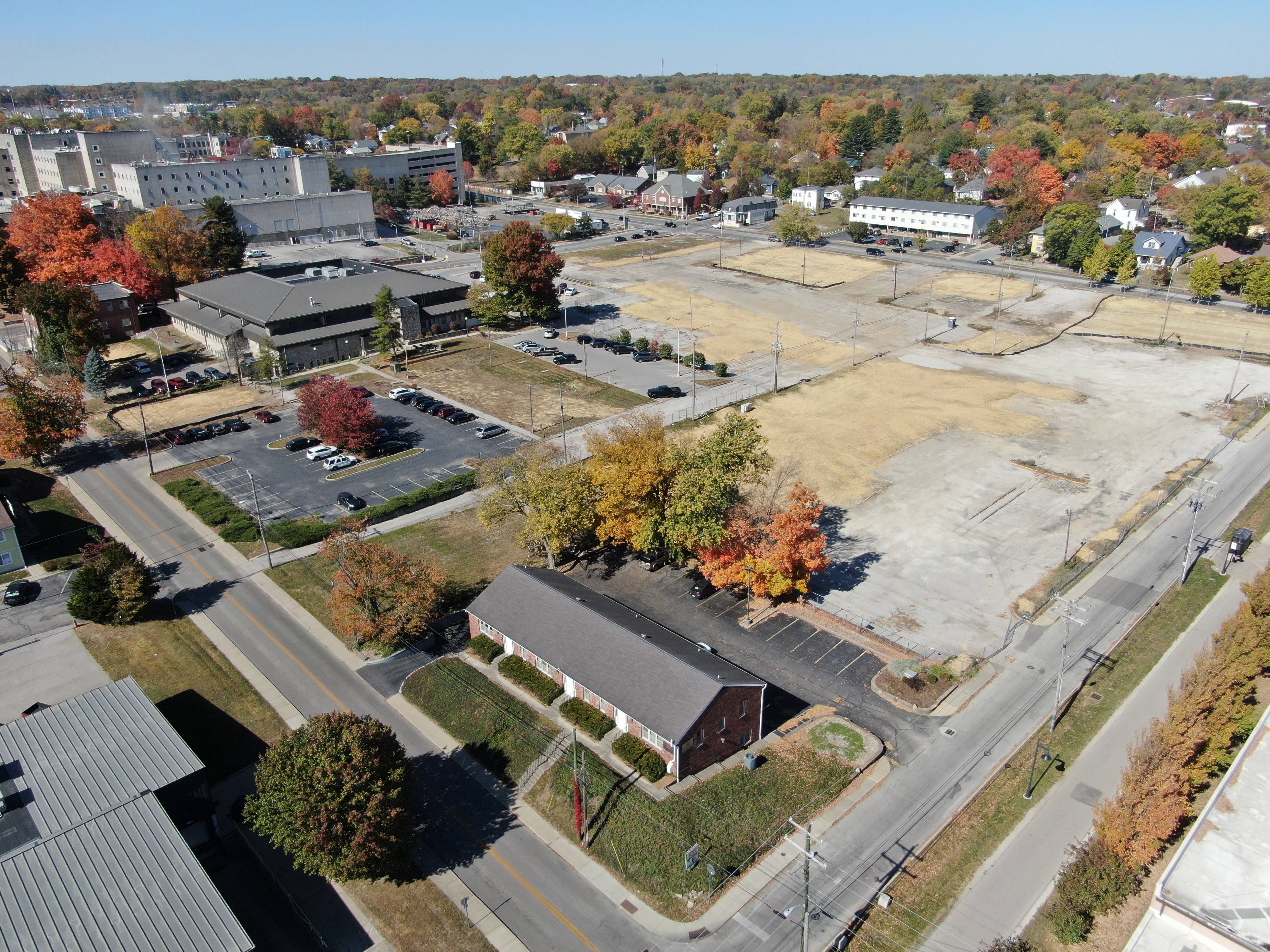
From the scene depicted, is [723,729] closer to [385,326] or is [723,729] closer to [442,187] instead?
[385,326]

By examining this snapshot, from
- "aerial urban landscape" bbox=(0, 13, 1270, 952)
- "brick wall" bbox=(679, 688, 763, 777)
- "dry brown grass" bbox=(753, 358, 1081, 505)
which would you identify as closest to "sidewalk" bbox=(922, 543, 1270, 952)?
"aerial urban landscape" bbox=(0, 13, 1270, 952)

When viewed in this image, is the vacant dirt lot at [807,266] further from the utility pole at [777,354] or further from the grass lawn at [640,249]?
the utility pole at [777,354]

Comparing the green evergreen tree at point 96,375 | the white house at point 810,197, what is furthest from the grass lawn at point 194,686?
the white house at point 810,197

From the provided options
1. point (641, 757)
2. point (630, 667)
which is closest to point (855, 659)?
point (630, 667)

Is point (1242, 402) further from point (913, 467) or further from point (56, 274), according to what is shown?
point (56, 274)

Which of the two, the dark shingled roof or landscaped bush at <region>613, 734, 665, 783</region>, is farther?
the dark shingled roof

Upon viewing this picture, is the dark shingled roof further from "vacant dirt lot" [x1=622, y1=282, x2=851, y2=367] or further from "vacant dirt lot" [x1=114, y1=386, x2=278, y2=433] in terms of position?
"vacant dirt lot" [x1=622, y1=282, x2=851, y2=367]
